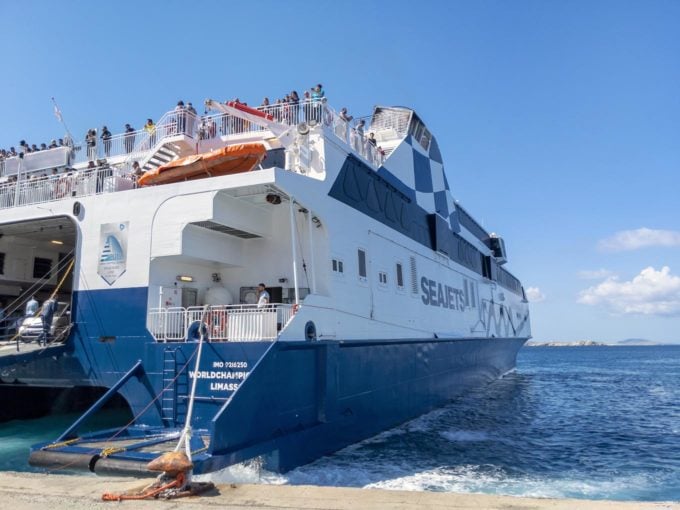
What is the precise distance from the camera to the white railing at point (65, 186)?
34.7 feet

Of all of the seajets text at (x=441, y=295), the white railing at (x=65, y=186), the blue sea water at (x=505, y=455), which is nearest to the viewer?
the blue sea water at (x=505, y=455)

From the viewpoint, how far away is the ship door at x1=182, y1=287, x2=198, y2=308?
10.0m

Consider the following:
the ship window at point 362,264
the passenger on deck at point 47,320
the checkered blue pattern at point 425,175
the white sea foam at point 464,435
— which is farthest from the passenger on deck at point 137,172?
the white sea foam at point 464,435

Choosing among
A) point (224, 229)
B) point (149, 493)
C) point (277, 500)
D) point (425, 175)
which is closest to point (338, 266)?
point (224, 229)

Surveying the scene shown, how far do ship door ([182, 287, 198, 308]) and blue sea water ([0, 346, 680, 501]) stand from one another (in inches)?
135

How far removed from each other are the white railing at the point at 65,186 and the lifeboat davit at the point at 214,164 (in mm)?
1147

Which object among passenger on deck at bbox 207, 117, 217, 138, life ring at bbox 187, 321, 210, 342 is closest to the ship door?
life ring at bbox 187, 321, 210, 342

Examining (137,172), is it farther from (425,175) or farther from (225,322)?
(425,175)

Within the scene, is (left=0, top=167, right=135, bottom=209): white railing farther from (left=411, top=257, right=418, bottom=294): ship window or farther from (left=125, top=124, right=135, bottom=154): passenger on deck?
(left=411, top=257, right=418, bottom=294): ship window

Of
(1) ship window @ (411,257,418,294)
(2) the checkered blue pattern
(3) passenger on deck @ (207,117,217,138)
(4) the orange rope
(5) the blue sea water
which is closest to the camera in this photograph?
(4) the orange rope

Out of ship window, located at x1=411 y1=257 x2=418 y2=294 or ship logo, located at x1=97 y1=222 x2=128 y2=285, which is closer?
ship logo, located at x1=97 y1=222 x2=128 y2=285

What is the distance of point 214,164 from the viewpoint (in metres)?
9.52

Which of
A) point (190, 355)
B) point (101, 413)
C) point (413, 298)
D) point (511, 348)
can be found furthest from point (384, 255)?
point (511, 348)

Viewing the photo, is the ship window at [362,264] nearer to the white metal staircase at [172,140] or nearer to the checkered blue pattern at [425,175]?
the checkered blue pattern at [425,175]
